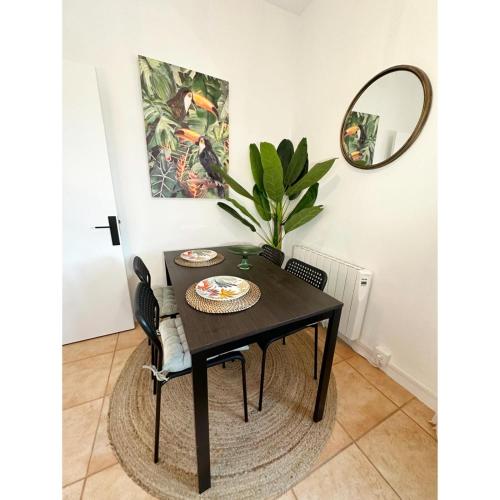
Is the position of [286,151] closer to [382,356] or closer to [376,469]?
[382,356]

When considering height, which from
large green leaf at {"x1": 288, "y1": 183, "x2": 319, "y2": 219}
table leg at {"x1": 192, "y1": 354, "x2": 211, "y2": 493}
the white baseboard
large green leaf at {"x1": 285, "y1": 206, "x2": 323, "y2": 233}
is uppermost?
large green leaf at {"x1": 288, "y1": 183, "x2": 319, "y2": 219}

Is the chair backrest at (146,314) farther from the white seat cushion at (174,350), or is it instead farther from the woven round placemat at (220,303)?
the woven round placemat at (220,303)

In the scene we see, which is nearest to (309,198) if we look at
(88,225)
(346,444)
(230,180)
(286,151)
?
(286,151)

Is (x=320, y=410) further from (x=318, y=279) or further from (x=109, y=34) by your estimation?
(x=109, y=34)

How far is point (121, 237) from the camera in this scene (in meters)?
1.97

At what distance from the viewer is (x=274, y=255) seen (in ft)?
6.49

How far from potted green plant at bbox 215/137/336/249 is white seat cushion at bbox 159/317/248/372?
1318 mm

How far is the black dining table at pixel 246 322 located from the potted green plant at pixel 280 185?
83 cm

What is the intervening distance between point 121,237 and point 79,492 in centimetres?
165

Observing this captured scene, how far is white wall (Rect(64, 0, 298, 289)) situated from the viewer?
1.63 metres

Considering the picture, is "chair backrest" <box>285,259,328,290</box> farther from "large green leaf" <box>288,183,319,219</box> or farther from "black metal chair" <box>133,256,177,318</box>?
"black metal chair" <box>133,256,177,318</box>

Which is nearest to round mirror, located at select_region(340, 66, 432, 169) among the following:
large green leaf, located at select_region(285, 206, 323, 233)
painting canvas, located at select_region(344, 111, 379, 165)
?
painting canvas, located at select_region(344, 111, 379, 165)
